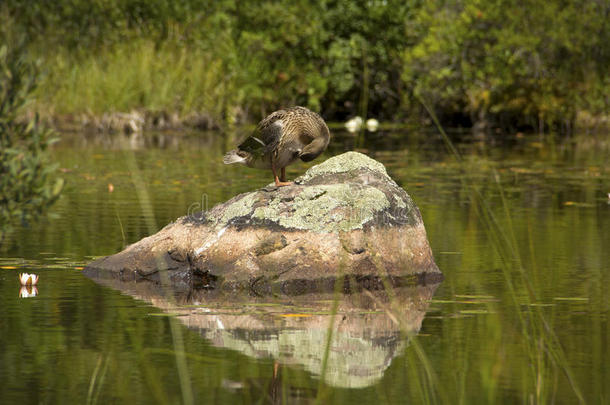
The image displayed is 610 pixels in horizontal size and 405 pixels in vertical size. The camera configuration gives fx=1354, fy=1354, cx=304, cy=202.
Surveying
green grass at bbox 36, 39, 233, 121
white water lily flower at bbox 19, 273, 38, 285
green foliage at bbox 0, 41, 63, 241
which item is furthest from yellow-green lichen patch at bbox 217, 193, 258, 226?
green grass at bbox 36, 39, 233, 121

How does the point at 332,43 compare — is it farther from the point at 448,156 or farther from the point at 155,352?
the point at 155,352

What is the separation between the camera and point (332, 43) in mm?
32375

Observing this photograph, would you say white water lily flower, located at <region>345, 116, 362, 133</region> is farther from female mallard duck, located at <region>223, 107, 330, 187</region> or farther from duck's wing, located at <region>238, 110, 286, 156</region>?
duck's wing, located at <region>238, 110, 286, 156</region>

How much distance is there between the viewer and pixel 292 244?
31.1ft

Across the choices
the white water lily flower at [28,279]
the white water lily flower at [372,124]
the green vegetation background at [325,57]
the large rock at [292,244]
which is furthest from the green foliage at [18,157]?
the white water lily flower at [372,124]

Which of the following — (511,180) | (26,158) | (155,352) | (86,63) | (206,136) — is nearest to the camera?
(26,158)

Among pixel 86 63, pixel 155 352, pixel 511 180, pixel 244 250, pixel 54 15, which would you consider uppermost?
pixel 54 15

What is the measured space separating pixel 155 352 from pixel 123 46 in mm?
24085

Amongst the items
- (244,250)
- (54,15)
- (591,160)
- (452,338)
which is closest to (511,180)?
(591,160)

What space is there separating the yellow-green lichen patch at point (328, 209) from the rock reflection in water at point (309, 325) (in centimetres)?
57

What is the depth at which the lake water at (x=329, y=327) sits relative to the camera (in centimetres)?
625

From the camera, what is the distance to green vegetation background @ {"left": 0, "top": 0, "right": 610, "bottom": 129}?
28859 mm

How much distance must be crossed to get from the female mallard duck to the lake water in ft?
3.97

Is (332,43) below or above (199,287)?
above
